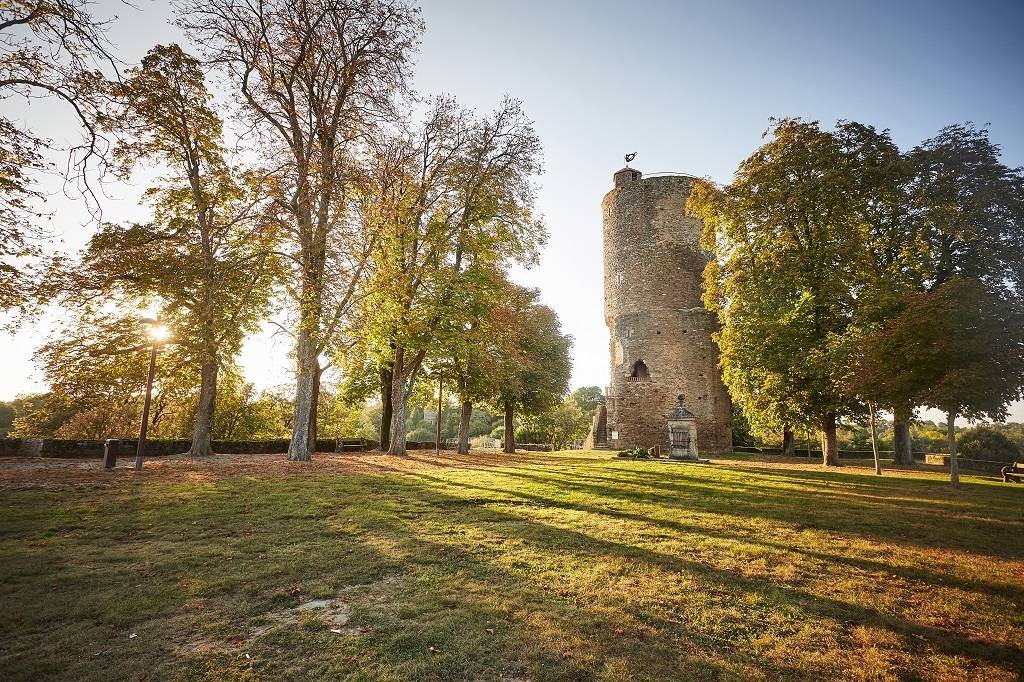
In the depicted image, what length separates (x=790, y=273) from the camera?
1920cm

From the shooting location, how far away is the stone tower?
94.4ft

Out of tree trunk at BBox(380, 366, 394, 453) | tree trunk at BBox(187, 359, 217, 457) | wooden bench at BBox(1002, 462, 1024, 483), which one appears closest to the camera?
wooden bench at BBox(1002, 462, 1024, 483)

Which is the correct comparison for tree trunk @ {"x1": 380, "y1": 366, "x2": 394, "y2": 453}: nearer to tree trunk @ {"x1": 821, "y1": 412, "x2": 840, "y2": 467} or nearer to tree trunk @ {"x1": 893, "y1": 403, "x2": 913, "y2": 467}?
tree trunk @ {"x1": 821, "y1": 412, "x2": 840, "y2": 467}

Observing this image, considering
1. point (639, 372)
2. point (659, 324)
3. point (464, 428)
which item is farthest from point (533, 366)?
point (659, 324)

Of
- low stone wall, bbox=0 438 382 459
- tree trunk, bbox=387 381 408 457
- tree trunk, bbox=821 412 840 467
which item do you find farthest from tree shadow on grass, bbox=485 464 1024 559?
low stone wall, bbox=0 438 382 459

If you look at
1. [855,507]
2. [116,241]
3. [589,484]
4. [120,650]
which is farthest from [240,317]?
[855,507]

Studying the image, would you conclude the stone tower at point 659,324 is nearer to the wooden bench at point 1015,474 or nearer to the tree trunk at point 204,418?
the wooden bench at point 1015,474

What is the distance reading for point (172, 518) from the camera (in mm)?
6137

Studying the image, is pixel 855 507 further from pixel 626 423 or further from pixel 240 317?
pixel 626 423

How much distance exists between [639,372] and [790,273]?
1245cm

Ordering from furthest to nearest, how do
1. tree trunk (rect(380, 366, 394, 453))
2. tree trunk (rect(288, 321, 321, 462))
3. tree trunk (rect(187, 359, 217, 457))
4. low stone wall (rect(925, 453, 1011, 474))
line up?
tree trunk (rect(380, 366, 394, 453)), low stone wall (rect(925, 453, 1011, 474)), tree trunk (rect(187, 359, 217, 457)), tree trunk (rect(288, 321, 321, 462))

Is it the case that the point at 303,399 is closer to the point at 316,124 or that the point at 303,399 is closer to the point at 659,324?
the point at 316,124

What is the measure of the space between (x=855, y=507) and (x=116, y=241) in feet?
64.4

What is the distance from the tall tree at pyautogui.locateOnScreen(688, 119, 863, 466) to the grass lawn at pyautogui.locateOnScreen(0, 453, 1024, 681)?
39.2ft
